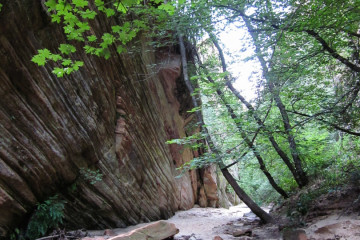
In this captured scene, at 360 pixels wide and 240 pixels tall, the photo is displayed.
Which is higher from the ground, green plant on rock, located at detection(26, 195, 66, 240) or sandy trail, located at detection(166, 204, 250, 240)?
green plant on rock, located at detection(26, 195, 66, 240)

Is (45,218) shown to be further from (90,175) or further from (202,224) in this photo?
(202,224)

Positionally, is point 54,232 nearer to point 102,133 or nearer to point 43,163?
point 43,163

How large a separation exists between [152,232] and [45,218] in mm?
2373

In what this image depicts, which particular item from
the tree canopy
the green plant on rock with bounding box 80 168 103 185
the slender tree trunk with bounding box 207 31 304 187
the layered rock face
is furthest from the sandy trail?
the slender tree trunk with bounding box 207 31 304 187

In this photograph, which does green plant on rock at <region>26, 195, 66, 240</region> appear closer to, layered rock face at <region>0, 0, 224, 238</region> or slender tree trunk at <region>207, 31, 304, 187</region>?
layered rock face at <region>0, 0, 224, 238</region>

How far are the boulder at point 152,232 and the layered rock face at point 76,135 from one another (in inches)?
84.4

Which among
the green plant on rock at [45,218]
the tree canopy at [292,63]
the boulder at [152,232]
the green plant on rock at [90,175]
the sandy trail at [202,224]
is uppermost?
the tree canopy at [292,63]

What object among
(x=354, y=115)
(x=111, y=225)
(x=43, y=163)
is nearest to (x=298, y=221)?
(x=354, y=115)

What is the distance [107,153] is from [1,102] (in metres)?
3.47

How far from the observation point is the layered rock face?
4680mm

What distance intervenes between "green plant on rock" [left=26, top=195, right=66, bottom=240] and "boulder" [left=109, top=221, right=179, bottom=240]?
178 cm

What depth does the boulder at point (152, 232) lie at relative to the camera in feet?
15.6

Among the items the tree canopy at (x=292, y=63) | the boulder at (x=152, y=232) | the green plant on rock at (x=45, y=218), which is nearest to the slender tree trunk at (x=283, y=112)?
the tree canopy at (x=292, y=63)

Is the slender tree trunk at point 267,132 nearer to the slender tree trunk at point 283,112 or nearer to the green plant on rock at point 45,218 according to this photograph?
the slender tree trunk at point 283,112
